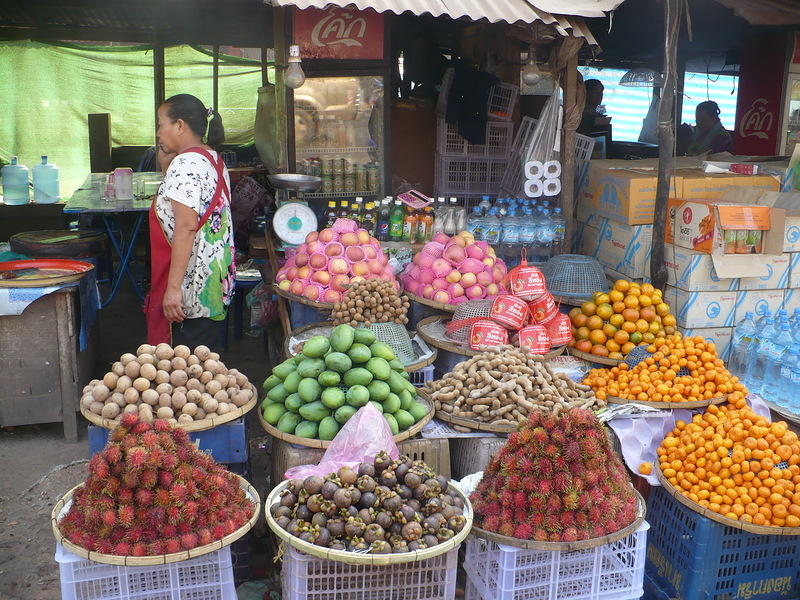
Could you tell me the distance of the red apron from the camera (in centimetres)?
374

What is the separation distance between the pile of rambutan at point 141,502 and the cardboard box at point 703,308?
2.99 meters

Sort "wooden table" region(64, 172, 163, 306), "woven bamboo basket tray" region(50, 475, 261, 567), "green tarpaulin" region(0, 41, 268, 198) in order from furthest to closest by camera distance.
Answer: "green tarpaulin" region(0, 41, 268, 198)
"wooden table" region(64, 172, 163, 306)
"woven bamboo basket tray" region(50, 475, 261, 567)

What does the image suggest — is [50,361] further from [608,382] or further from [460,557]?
[608,382]

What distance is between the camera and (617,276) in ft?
15.9

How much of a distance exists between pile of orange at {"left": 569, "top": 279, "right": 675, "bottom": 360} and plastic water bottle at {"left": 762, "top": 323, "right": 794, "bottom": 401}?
0.51 m

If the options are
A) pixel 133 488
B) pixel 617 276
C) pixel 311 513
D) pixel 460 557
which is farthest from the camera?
pixel 617 276

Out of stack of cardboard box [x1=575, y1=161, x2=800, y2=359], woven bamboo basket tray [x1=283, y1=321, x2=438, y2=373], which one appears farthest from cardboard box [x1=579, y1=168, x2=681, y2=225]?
woven bamboo basket tray [x1=283, y1=321, x2=438, y2=373]

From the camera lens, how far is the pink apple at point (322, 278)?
4.17 meters

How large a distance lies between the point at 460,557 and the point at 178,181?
2.14 meters

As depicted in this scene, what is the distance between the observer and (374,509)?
236 centimetres

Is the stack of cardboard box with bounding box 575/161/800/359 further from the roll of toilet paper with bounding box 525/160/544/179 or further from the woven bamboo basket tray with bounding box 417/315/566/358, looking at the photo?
the woven bamboo basket tray with bounding box 417/315/566/358

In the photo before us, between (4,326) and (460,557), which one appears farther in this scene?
(4,326)

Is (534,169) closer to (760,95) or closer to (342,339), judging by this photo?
→ (342,339)

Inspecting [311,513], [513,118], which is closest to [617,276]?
[513,118]
